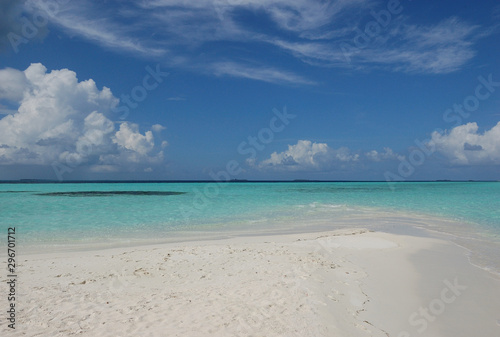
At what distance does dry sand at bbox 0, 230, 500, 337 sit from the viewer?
5.92 meters

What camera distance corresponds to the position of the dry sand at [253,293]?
5922 mm

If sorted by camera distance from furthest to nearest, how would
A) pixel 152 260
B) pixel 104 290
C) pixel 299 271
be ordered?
1. pixel 152 260
2. pixel 299 271
3. pixel 104 290

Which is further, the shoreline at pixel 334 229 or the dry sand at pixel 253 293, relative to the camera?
the shoreline at pixel 334 229

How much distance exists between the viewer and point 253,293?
24.6ft

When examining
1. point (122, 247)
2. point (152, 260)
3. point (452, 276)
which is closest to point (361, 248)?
point (452, 276)

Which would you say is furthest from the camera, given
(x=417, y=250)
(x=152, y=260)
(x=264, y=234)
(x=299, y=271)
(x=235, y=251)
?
(x=264, y=234)

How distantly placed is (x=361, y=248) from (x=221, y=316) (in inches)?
352

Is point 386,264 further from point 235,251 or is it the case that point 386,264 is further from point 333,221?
point 333,221

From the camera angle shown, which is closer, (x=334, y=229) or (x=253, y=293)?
(x=253, y=293)

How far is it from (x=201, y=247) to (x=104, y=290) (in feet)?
17.3

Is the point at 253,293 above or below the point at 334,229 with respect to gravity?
above

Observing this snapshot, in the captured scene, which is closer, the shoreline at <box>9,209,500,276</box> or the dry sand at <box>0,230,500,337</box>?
the dry sand at <box>0,230,500,337</box>

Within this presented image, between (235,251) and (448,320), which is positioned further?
(235,251)

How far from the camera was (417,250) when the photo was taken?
510 inches
